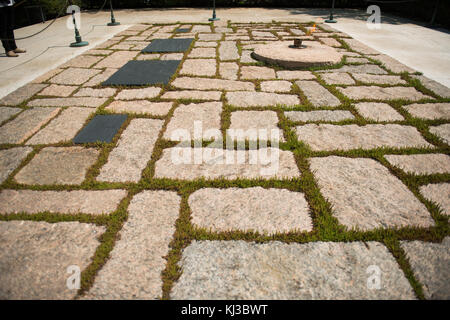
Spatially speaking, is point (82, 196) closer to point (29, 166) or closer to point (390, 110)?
point (29, 166)

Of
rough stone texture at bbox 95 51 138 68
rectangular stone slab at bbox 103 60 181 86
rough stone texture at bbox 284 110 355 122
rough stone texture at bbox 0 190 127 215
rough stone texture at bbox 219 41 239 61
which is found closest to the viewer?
rough stone texture at bbox 0 190 127 215

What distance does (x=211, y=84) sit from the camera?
380 centimetres

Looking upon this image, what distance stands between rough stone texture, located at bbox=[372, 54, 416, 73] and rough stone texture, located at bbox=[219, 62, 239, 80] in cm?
244

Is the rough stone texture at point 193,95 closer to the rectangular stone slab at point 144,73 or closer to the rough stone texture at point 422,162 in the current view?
the rectangular stone slab at point 144,73

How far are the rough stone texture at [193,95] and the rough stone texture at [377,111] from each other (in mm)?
1617

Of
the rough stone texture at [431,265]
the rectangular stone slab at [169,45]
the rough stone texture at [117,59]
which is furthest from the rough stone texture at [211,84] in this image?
the rough stone texture at [431,265]

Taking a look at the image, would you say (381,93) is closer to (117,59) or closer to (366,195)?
(366,195)

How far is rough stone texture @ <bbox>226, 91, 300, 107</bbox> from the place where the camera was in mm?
3246

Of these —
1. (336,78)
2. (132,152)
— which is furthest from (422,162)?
(132,152)

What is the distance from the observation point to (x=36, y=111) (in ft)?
10.0

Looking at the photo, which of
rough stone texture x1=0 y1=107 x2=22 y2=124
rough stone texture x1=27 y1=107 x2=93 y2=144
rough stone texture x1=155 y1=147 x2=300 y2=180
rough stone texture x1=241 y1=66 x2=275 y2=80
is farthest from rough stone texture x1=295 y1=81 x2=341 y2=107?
rough stone texture x1=0 y1=107 x2=22 y2=124

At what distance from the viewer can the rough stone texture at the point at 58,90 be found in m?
3.51

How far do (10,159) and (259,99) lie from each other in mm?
2486

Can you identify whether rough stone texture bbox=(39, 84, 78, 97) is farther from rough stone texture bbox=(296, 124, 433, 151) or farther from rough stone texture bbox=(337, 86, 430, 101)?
rough stone texture bbox=(337, 86, 430, 101)
